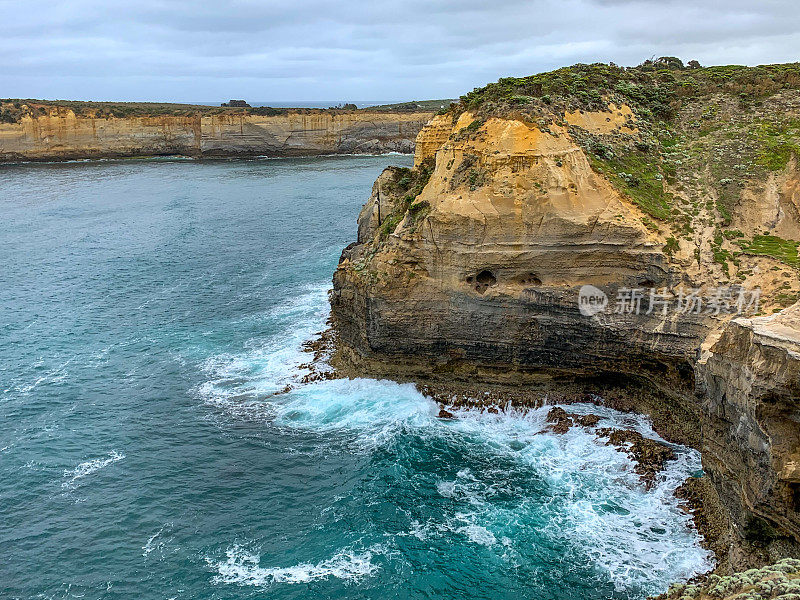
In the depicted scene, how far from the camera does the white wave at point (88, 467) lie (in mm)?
27453

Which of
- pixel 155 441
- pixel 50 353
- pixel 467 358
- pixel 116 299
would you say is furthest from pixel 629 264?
pixel 116 299

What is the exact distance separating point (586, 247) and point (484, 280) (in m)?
4.96

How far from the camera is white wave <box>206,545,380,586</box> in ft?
71.6

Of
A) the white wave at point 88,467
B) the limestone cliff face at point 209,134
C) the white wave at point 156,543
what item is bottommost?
the white wave at point 156,543

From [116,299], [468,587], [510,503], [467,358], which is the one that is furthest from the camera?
[116,299]

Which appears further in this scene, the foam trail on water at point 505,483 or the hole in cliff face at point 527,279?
the hole in cliff face at point 527,279

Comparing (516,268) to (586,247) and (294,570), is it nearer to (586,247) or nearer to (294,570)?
(586,247)

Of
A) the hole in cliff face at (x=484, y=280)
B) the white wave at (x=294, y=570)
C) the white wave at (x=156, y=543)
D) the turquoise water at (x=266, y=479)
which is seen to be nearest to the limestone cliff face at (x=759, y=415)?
the turquoise water at (x=266, y=479)

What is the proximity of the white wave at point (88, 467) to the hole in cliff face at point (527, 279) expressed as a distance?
19255mm

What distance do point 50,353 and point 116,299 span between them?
9.52m

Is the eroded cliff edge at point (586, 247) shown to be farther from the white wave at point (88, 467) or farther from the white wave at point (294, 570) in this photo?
the white wave at point (88, 467)

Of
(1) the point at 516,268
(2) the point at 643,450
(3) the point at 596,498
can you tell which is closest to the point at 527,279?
(1) the point at 516,268

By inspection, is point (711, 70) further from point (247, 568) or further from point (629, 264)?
point (247, 568)

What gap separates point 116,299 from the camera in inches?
1901
